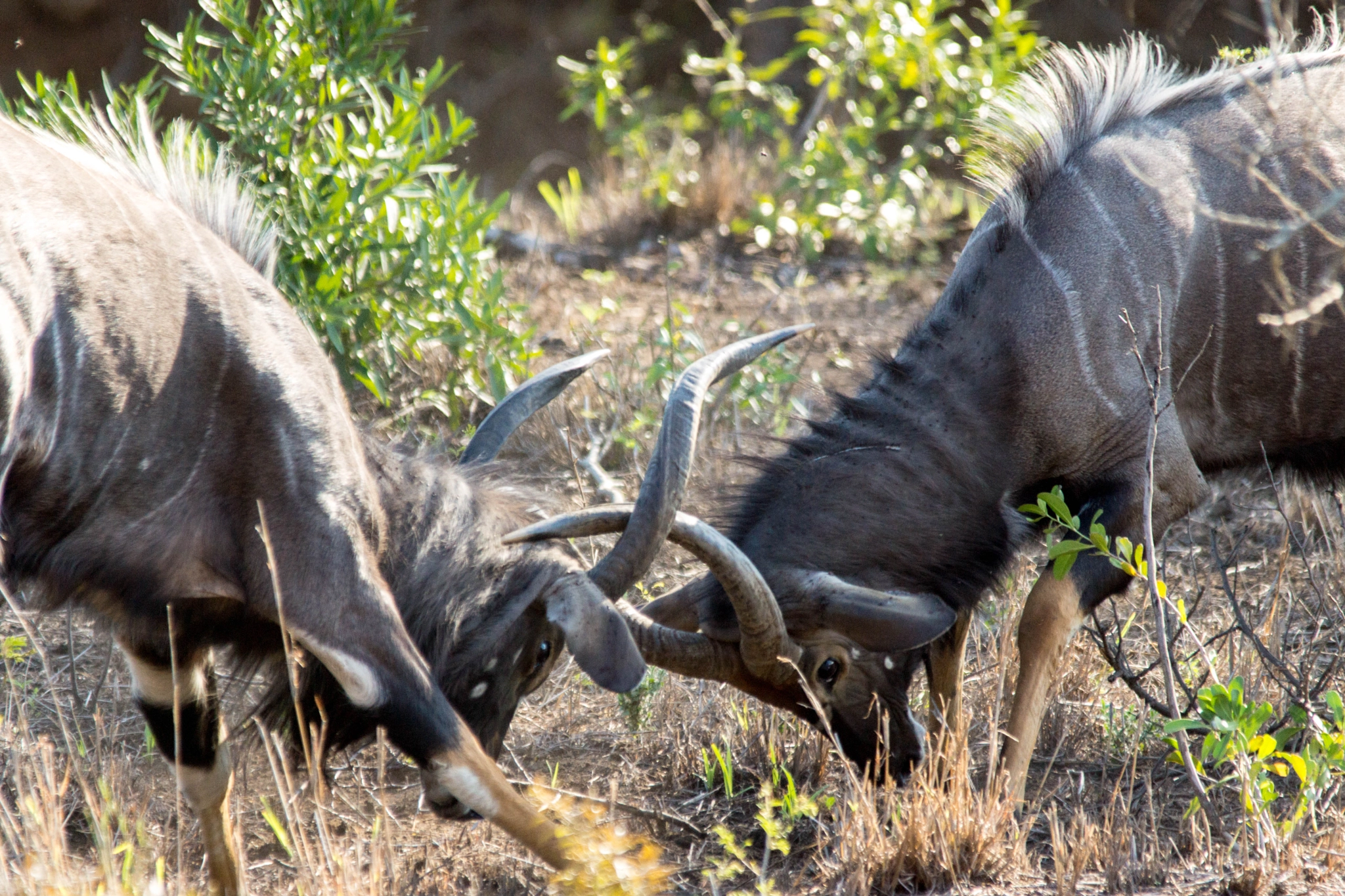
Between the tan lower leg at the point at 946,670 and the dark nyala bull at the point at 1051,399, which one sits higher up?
the dark nyala bull at the point at 1051,399

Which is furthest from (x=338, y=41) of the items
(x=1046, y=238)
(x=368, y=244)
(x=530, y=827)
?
(x=530, y=827)

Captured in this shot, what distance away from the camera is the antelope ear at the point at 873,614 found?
3.22 meters

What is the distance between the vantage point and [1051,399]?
136 inches

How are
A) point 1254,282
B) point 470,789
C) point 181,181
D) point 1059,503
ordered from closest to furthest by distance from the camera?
point 470,789 < point 1059,503 < point 181,181 < point 1254,282

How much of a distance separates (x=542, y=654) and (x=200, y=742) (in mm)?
892

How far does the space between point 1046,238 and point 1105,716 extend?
137cm

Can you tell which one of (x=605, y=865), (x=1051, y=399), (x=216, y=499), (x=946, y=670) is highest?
(x=1051, y=399)

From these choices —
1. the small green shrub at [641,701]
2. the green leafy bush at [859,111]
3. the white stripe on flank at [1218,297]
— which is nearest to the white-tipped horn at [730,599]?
the small green shrub at [641,701]

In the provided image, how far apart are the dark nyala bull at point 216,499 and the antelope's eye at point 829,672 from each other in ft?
2.00

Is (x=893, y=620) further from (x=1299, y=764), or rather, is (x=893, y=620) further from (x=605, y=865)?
(x=605, y=865)

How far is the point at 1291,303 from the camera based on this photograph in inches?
96.0

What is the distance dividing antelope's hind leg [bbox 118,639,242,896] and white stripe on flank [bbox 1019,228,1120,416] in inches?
89.6

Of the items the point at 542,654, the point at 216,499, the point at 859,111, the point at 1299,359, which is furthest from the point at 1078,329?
the point at 859,111

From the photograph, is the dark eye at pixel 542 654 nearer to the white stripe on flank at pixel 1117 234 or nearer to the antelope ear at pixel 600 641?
the antelope ear at pixel 600 641
